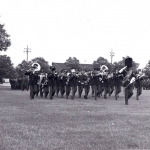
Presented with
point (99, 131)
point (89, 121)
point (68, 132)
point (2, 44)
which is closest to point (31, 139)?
point (68, 132)

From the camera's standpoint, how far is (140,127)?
995cm

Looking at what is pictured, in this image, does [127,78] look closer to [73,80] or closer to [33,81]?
[73,80]

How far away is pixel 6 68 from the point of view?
55.8m

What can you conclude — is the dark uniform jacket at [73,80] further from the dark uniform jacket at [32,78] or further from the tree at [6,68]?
the tree at [6,68]

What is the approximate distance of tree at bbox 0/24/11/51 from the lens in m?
59.0

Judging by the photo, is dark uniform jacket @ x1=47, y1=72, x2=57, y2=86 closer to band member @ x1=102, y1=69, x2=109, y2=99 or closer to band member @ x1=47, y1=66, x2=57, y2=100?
band member @ x1=47, y1=66, x2=57, y2=100

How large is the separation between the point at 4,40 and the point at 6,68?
5968mm

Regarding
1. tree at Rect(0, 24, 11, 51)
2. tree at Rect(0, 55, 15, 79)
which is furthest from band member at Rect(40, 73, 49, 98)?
tree at Rect(0, 24, 11, 51)

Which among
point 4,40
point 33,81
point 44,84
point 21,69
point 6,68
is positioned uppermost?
point 4,40

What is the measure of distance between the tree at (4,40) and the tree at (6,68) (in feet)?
10.9

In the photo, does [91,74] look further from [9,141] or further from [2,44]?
[2,44]

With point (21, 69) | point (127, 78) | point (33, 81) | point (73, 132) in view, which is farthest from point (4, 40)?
point (73, 132)

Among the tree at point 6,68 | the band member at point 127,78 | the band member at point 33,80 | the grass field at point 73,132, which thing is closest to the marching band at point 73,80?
the band member at point 33,80

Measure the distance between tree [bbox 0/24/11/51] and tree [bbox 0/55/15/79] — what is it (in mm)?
3335
